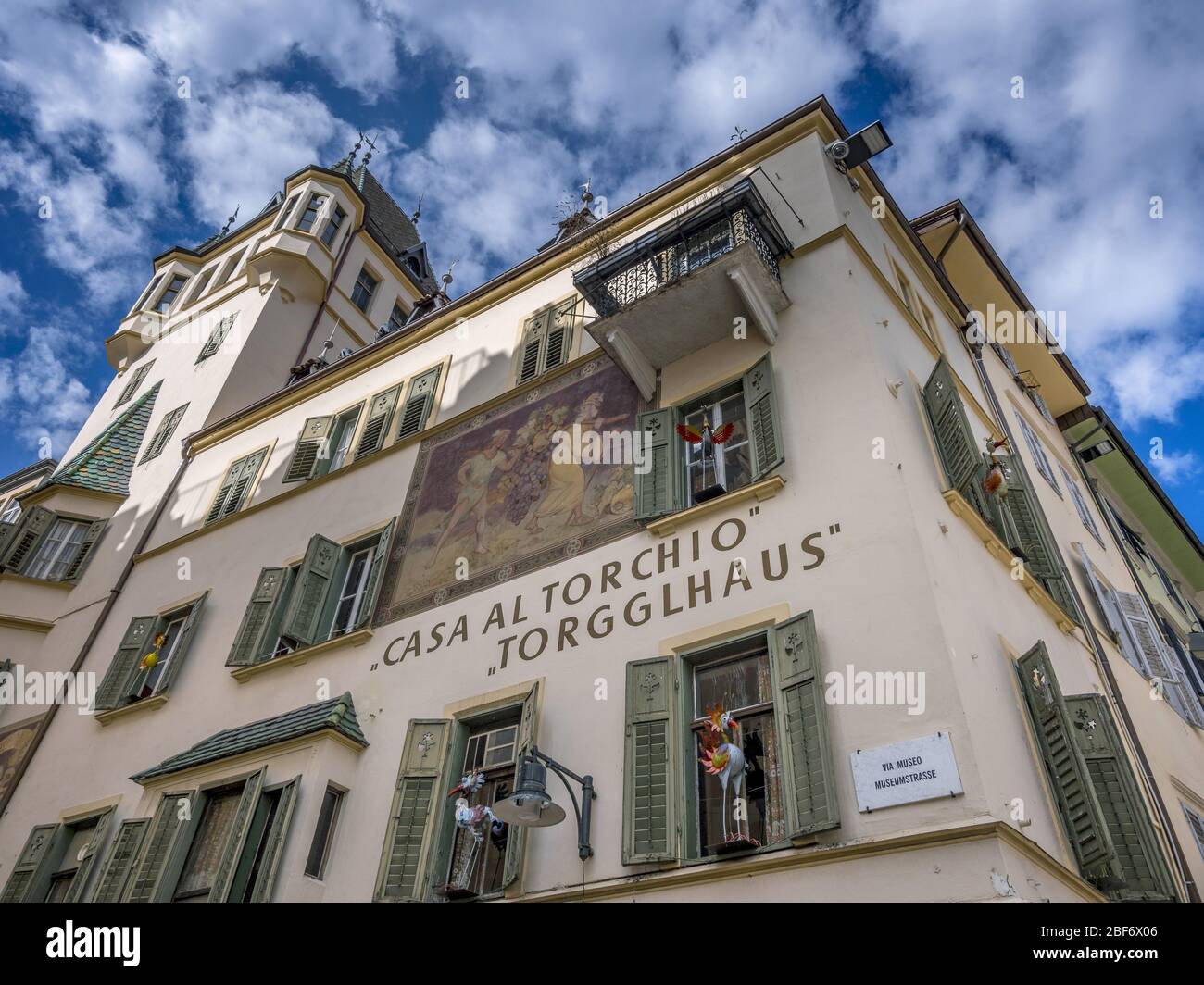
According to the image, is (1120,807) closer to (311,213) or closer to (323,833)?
(323,833)

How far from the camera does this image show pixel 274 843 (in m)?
9.18

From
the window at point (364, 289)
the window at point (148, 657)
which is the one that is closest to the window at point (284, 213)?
the window at point (364, 289)

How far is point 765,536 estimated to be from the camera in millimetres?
8992

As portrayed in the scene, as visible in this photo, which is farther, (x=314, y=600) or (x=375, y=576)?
(x=314, y=600)

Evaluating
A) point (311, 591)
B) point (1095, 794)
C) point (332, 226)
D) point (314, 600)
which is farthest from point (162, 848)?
point (332, 226)

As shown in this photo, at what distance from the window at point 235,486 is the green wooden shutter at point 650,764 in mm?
10404

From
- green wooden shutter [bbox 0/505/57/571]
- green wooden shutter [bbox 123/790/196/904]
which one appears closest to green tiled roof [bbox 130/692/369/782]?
green wooden shutter [bbox 123/790/196/904]

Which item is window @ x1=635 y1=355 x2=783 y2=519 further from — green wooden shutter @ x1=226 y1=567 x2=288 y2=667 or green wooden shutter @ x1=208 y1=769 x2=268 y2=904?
green wooden shutter @ x1=226 y1=567 x2=288 y2=667

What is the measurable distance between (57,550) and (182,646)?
6.36 meters

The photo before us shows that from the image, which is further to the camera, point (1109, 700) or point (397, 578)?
point (397, 578)

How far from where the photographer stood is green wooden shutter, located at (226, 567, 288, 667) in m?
12.5
